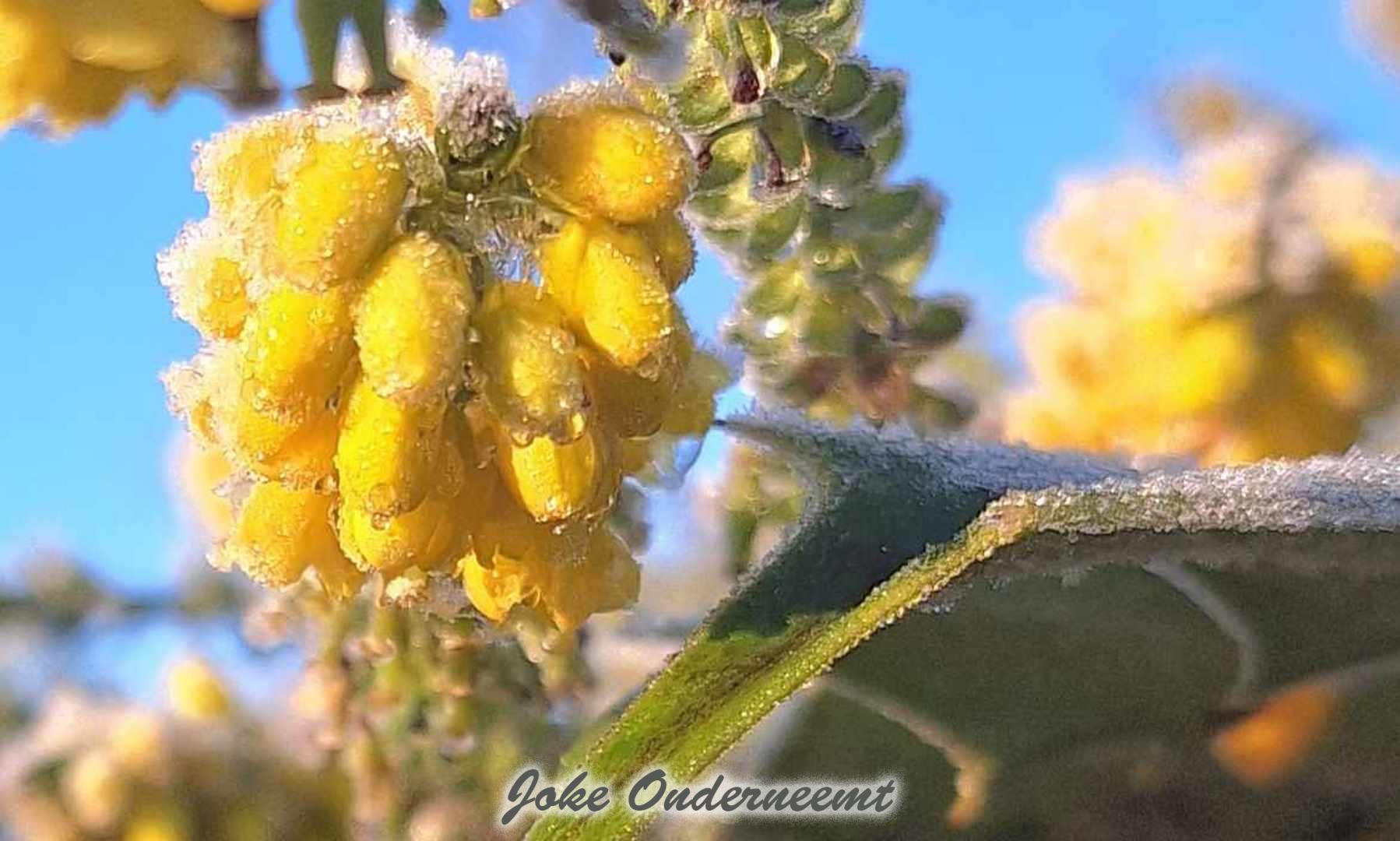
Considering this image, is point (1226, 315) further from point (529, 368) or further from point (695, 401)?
point (529, 368)

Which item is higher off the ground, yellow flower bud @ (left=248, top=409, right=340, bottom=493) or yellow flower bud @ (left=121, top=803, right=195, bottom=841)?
yellow flower bud @ (left=121, top=803, right=195, bottom=841)

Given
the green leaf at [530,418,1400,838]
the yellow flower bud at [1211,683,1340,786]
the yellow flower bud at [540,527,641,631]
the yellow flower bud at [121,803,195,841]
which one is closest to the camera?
the green leaf at [530,418,1400,838]

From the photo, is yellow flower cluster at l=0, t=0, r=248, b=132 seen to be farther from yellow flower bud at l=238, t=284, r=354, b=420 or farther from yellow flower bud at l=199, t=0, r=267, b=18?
yellow flower bud at l=238, t=284, r=354, b=420

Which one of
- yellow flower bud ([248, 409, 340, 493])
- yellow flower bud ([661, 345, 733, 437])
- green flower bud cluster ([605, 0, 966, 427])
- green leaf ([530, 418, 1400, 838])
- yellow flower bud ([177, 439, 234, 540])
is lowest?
green leaf ([530, 418, 1400, 838])

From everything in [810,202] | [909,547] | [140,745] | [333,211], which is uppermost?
[140,745]

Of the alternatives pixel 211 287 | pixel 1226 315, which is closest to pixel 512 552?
pixel 211 287

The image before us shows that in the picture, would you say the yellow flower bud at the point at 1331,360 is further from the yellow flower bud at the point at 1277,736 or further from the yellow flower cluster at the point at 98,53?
the yellow flower cluster at the point at 98,53
